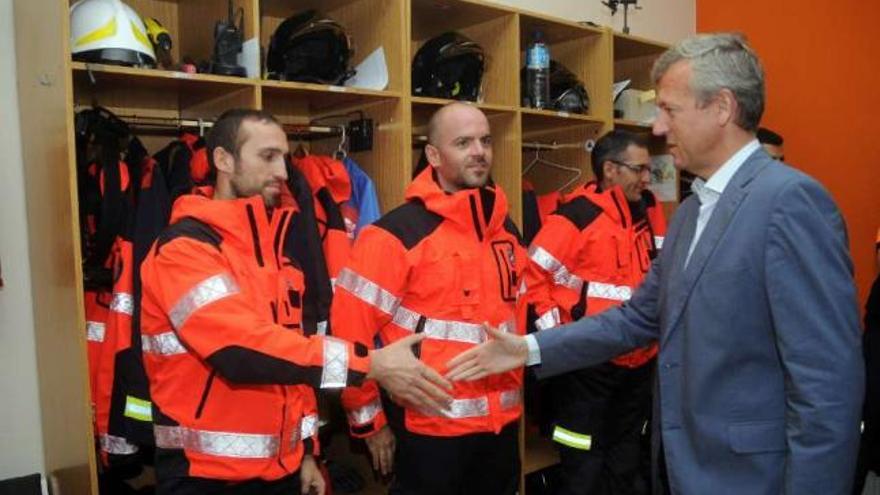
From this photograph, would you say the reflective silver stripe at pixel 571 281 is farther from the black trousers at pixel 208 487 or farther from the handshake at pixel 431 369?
the black trousers at pixel 208 487

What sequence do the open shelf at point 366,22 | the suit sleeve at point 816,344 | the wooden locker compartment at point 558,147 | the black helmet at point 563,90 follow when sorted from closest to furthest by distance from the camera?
the suit sleeve at point 816,344 → the open shelf at point 366,22 → the black helmet at point 563,90 → the wooden locker compartment at point 558,147

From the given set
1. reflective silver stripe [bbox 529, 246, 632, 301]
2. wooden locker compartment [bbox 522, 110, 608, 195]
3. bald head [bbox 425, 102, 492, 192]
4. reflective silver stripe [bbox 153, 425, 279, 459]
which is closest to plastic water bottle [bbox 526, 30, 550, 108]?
wooden locker compartment [bbox 522, 110, 608, 195]

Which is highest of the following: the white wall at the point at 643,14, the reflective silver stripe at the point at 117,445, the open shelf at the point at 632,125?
the white wall at the point at 643,14

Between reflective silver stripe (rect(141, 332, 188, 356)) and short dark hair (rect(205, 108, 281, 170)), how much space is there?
537 millimetres

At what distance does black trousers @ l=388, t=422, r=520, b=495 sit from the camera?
2.16 metres

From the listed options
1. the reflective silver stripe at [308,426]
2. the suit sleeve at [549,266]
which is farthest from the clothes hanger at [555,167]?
the reflective silver stripe at [308,426]

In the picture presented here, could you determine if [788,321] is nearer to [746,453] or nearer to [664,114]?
[746,453]

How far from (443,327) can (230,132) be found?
864 millimetres

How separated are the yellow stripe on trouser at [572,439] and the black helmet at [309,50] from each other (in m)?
1.69

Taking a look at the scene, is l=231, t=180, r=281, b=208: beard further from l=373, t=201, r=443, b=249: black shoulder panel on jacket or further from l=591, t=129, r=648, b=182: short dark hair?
l=591, t=129, r=648, b=182: short dark hair

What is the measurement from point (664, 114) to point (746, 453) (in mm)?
755

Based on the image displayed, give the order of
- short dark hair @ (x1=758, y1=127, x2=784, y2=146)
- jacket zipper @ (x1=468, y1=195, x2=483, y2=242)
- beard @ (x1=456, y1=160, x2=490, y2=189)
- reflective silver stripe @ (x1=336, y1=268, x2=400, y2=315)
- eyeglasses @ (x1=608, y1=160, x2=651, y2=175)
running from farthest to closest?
short dark hair @ (x1=758, y1=127, x2=784, y2=146)
eyeglasses @ (x1=608, y1=160, x2=651, y2=175)
beard @ (x1=456, y1=160, x2=490, y2=189)
jacket zipper @ (x1=468, y1=195, x2=483, y2=242)
reflective silver stripe @ (x1=336, y1=268, x2=400, y2=315)

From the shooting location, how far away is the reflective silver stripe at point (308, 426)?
1.92 meters

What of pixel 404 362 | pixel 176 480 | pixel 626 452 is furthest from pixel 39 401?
pixel 626 452
